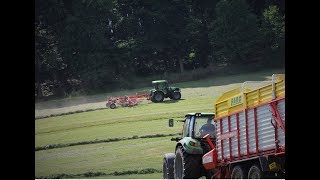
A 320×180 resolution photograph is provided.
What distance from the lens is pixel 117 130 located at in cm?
3594

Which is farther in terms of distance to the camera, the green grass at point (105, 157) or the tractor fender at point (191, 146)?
the green grass at point (105, 157)

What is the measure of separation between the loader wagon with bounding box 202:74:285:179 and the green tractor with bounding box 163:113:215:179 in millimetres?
238

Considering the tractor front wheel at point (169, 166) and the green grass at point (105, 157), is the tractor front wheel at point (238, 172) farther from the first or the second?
the green grass at point (105, 157)

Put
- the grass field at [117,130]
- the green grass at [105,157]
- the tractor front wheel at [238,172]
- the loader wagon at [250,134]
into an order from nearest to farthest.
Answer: the loader wagon at [250,134] < the tractor front wheel at [238,172] < the green grass at [105,157] < the grass field at [117,130]

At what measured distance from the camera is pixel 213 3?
5691 centimetres

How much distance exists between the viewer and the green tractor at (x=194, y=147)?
13836mm

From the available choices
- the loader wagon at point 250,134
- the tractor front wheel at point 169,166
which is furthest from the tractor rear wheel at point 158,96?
the loader wagon at point 250,134

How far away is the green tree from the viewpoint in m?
48.5

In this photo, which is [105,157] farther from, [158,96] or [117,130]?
[158,96]

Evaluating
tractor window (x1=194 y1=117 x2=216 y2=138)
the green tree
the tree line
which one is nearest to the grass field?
the green tree

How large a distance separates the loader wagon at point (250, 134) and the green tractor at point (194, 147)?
24 centimetres
